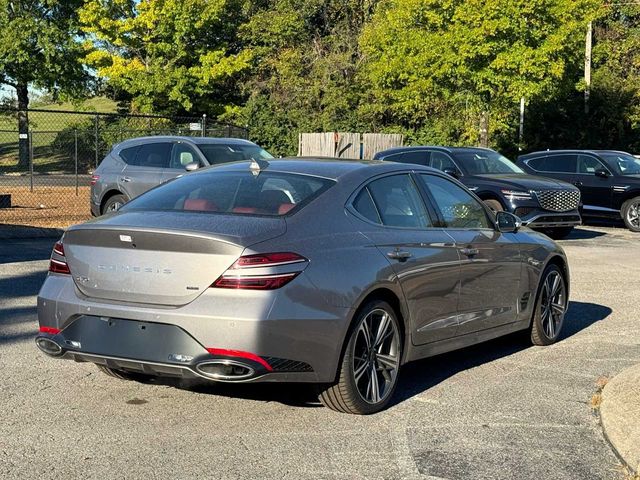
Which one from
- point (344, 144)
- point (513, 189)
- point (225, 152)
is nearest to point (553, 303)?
point (225, 152)

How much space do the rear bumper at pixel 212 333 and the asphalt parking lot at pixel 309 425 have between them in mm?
372

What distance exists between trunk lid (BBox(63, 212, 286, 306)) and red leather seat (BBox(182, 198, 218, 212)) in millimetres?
246

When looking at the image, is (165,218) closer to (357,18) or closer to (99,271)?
(99,271)

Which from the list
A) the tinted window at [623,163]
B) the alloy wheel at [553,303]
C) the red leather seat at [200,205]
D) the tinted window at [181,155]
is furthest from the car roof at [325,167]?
the tinted window at [623,163]

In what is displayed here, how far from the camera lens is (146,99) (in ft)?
158

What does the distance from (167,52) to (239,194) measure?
43.4 meters

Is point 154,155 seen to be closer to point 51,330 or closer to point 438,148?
point 438,148

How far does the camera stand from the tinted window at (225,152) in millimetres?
16656

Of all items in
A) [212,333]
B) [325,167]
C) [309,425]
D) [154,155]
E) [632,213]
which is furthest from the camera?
[632,213]

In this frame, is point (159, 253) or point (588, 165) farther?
point (588, 165)

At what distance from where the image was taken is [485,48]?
107ft

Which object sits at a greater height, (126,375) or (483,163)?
(483,163)

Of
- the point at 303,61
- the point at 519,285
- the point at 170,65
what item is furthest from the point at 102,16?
the point at 519,285

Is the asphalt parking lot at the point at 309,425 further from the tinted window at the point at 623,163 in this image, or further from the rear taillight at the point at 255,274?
the tinted window at the point at 623,163
